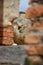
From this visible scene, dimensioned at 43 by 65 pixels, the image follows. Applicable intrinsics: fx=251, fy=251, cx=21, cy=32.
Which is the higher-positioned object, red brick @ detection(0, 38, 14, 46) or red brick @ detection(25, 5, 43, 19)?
red brick @ detection(25, 5, 43, 19)

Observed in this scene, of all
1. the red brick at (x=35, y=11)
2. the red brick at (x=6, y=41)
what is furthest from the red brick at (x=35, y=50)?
the red brick at (x=6, y=41)

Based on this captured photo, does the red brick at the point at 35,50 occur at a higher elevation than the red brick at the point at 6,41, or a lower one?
higher

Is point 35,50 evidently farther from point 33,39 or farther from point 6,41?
point 6,41

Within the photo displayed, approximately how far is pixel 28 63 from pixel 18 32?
2.72 metres

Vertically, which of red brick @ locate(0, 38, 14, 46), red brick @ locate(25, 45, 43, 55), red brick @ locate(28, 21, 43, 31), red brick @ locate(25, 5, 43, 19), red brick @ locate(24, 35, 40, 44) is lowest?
red brick @ locate(0, 38, 14, 46)

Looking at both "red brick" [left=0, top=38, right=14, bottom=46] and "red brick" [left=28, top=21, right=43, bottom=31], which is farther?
"red brick" [left=0, top=38, right=14, bottom=46]

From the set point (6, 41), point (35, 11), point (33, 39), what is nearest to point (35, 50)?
point (33, 39)

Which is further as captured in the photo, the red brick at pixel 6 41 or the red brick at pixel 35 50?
the red brick at pixel 6 41

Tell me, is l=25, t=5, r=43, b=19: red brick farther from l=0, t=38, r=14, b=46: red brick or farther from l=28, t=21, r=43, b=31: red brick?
l=0, t=38, r=14, b=46: red brick

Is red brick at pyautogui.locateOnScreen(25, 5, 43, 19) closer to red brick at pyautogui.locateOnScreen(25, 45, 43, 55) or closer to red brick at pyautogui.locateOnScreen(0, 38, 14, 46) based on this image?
red brick at pyautogui.locateOnScreen(25, 45, 43, 55)

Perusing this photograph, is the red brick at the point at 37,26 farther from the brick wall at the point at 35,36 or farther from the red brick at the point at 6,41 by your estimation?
the red brick at the point at 6,41

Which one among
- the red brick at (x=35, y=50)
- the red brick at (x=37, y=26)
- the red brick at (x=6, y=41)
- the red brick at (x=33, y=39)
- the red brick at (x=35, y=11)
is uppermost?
the red brick at (x=35, y=11)

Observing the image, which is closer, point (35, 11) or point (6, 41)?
point (35, 11)

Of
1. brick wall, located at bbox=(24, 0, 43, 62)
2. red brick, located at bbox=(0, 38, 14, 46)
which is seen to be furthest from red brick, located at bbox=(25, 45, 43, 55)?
red brick, located at bbox=(0, 38, 14, 46)
